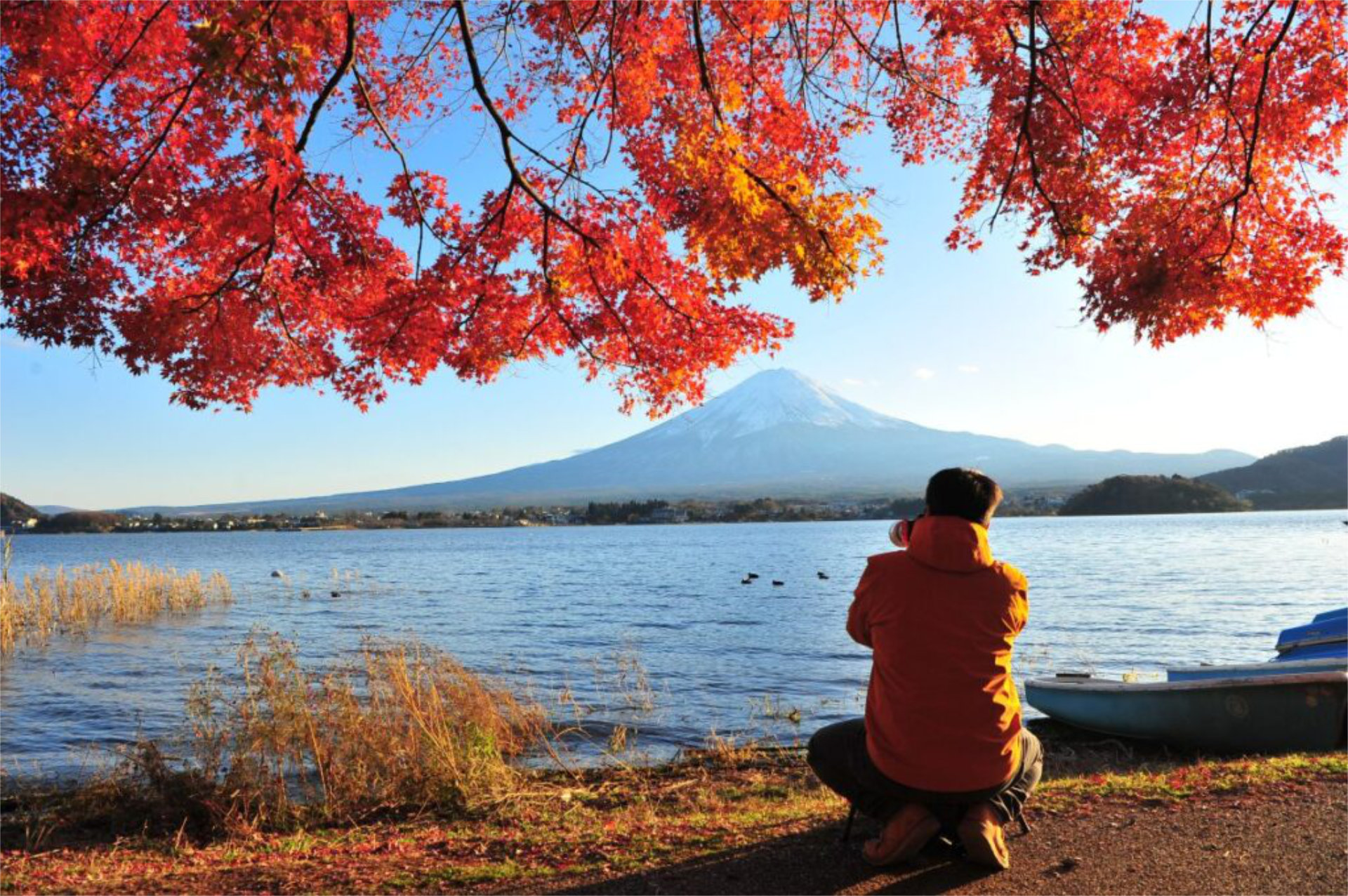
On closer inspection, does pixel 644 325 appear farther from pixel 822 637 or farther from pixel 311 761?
pixel 822 637

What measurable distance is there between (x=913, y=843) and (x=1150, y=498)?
187 m

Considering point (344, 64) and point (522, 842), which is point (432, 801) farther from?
point (344, 64)

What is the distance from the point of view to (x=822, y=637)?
72.1 ft

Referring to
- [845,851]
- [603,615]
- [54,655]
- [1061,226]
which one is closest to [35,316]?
[845,851]

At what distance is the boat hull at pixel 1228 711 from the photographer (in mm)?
8375

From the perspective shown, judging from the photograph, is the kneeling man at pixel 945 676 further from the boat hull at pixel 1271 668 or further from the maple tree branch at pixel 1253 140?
the boat hull at pixel 1271 668

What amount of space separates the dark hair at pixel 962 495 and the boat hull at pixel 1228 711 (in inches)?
258

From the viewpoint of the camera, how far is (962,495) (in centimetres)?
391

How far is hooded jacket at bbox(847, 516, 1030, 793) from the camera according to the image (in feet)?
12.6

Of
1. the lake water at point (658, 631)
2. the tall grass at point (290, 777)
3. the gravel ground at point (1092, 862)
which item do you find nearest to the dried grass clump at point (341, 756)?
the tall grass at point (290, 777)

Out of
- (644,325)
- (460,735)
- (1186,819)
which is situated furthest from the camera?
(460,735)

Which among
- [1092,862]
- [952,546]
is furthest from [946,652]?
Answer: [1092,862]

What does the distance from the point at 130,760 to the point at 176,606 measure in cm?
2241

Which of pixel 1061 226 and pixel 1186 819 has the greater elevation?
pixel 1061 226
